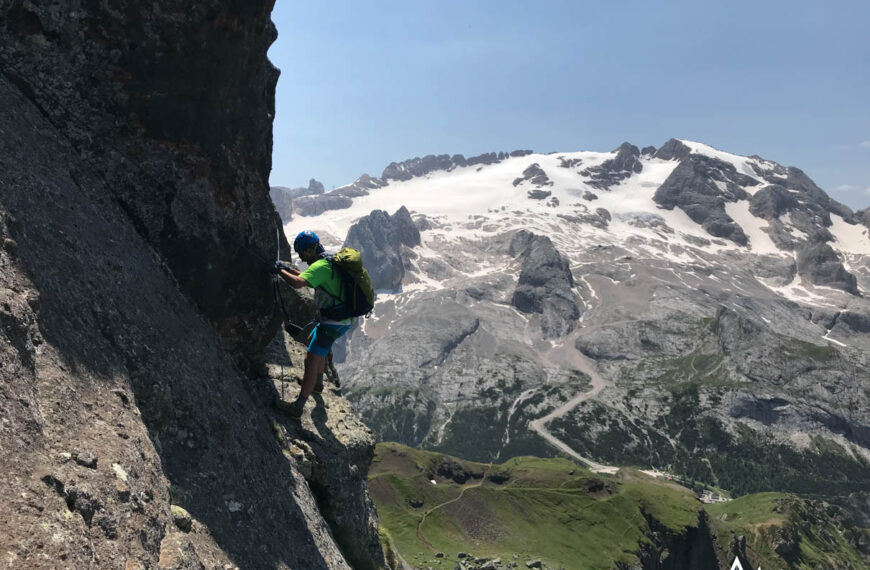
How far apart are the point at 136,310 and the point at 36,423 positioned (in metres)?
5.17

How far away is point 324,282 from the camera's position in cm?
1658

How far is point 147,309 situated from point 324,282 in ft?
16.0

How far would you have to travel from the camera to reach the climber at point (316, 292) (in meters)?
16.1

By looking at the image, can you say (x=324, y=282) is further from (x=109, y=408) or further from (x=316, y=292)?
(x=109, y=408)

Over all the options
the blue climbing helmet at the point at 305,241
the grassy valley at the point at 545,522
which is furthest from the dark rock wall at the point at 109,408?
the grassy valley at the point at 545,522

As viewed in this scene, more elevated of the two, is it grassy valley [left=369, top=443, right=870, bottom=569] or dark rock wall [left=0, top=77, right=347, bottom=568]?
dark rock wall [left=0, top=77, right=347, bottom=568]

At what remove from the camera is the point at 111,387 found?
1088cm

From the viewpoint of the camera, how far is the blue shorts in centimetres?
1789

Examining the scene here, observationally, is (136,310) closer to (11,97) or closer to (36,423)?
(36,423)

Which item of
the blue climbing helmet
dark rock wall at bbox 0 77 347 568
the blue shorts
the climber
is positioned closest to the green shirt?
the climber

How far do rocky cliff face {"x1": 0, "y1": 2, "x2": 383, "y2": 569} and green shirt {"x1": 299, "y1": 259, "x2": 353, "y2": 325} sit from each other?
2.24 metres

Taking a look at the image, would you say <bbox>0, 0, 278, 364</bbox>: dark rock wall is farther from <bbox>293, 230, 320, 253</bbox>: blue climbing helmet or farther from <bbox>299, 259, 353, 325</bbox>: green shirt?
<bbox>299, 259, 353, 325</bbox>: green shirt

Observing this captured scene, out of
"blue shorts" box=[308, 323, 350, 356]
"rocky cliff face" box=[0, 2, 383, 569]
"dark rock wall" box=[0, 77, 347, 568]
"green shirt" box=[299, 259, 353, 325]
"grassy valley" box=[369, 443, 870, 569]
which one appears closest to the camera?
"dark rock wall" box=[0, 77, 347, 568]

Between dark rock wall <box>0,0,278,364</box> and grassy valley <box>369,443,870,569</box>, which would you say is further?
grassy valley <box>369,443,870,569</box>
